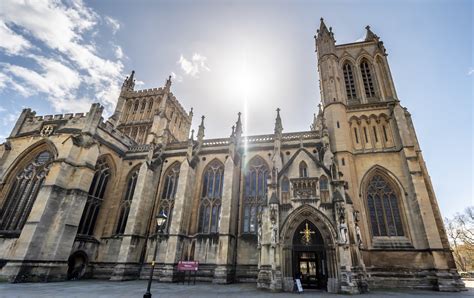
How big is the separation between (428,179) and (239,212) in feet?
49.5

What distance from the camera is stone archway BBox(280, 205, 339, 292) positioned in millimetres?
13844

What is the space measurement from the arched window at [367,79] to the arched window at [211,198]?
16.2 metres

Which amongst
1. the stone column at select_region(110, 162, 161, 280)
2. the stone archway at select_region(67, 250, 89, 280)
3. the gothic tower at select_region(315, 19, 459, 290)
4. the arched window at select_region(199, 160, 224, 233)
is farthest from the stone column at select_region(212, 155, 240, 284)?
the stone archway at select_region(67, 250, 89, 280)

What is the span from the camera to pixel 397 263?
15992 mm

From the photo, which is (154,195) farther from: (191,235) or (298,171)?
(298,171)

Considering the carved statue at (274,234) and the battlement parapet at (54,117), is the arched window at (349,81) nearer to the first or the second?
the carved statue at (274,234)

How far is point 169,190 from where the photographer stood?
23.1m

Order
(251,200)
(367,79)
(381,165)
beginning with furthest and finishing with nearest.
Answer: (367,79)
(251,200)
(381,165)

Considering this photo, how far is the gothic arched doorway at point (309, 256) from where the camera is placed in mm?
14734

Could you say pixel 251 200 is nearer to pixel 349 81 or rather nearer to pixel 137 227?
pixel 137 227

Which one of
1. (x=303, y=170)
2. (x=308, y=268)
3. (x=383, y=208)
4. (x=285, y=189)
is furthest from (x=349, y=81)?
(x=308, y=268)

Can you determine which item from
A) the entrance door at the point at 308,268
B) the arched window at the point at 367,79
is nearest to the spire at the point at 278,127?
the arched window at the point at 367,79

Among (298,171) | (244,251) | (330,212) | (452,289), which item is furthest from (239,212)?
(452,289)

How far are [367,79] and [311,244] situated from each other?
Result: 59.7ft
